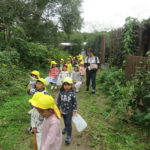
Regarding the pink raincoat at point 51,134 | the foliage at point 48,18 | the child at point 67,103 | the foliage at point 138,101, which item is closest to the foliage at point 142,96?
the foliage at point 138,101

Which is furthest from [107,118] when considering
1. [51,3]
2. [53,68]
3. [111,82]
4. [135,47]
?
[51,3]

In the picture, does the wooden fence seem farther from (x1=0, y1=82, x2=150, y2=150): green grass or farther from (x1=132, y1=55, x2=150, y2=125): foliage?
(x1=132, y1=55, x2=150, y2=125): foliage

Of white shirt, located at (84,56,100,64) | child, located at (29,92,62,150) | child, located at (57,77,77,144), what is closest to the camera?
child, located at (29,92,62,150)

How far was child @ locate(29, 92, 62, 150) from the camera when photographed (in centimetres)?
243

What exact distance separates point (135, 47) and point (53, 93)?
447 centimetres

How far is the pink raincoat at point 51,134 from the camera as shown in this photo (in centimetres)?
245

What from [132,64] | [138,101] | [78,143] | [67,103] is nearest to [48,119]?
[67,103]

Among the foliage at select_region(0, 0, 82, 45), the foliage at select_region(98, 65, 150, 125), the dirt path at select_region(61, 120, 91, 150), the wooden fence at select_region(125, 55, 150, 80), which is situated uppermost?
the foliage at select_region(0, 0, 82, 45)

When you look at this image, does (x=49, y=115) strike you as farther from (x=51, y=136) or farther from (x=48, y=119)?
(x=51, y=136)

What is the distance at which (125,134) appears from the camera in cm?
439

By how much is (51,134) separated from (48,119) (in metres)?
0.20

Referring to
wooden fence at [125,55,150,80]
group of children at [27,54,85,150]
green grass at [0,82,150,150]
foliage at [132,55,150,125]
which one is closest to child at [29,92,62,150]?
group of children at [27,54,85,150]

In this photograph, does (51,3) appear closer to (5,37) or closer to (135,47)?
(5,37)

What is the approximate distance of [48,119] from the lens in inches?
100
